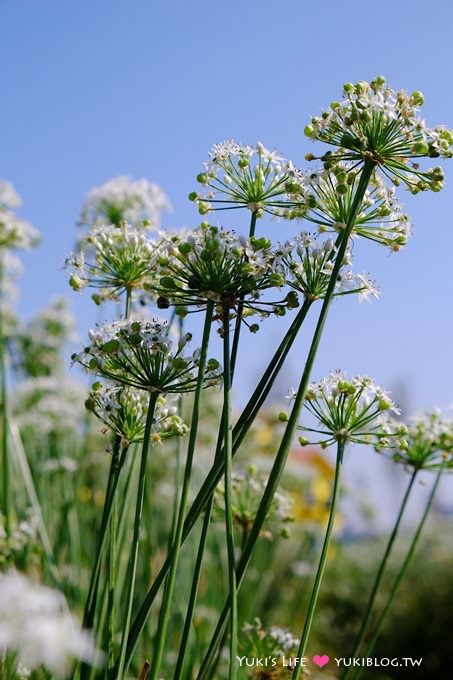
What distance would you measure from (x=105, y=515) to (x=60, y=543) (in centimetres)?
199

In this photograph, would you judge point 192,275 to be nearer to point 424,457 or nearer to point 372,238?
point 372,238

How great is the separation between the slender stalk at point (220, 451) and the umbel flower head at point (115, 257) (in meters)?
0.50

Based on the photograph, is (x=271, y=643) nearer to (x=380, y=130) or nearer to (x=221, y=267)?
(x=221, y=267)

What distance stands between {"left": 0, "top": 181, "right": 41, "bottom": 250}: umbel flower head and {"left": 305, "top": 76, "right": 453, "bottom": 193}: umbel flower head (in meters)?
2.06

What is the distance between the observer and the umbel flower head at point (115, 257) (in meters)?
1.98

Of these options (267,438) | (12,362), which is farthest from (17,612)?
(267,438)

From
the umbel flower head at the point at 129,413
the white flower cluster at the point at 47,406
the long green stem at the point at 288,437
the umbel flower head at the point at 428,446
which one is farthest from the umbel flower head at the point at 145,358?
the white flower cluster at the point at 47,406

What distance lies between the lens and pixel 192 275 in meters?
1.63

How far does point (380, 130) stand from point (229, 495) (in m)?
0.85

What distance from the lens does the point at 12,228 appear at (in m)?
3.36

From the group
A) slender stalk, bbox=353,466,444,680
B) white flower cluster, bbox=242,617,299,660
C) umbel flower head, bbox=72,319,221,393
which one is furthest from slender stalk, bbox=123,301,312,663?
white flower cluster, bbox=242,617,299,660

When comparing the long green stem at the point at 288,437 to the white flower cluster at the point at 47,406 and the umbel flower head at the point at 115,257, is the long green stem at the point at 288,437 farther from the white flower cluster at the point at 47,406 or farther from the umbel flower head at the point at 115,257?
the white flower cluster at the point at 47,406

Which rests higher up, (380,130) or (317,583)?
(380,130)

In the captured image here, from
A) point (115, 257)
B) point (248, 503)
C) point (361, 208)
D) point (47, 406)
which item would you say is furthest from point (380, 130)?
point (47, 406)
